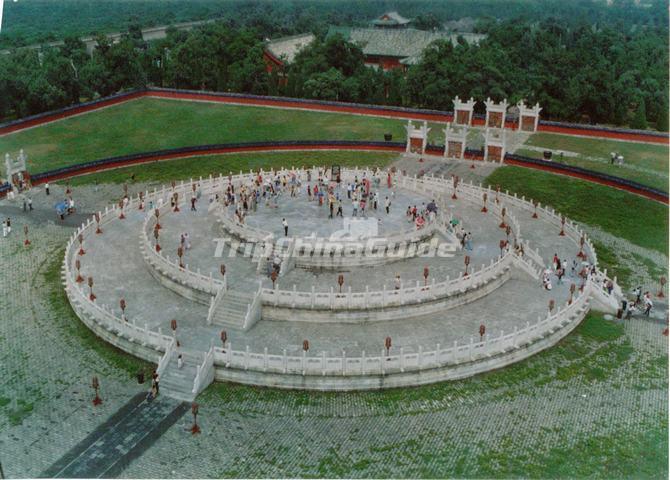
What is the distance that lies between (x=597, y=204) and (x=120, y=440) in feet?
125

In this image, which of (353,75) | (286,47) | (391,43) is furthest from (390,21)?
(353,75)

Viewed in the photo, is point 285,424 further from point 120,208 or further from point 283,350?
point 120,208

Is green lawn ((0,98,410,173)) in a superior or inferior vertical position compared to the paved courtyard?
superior

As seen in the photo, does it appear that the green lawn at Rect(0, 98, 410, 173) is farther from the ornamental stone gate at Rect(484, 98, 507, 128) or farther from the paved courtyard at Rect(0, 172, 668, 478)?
the paved courtyard at Rect(0, 172, 668, 478)

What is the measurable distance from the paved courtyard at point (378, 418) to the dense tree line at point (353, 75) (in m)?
43.7

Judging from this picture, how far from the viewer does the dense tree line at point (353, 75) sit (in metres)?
72.8

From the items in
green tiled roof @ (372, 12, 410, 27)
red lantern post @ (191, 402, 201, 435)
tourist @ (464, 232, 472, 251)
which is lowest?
red lantern post @ (191, 402, 201, 435)

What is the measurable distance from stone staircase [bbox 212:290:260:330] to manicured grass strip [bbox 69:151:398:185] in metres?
25.9

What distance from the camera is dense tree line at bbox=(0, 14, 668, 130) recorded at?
72812 mm

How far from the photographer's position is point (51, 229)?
46781 millimetres

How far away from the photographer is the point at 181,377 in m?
29.3

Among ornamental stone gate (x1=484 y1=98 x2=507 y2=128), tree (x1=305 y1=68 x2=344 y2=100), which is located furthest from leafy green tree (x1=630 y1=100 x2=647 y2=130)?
tree (x1=305 y1=68 x2=344 y2=100)

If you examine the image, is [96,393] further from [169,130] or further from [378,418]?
[169,130]

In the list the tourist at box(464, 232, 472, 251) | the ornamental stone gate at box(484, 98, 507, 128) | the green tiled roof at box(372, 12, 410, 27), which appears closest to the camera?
the tourist at box(464, 232, 472, 251)
